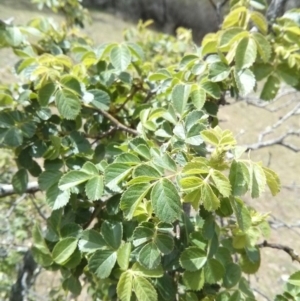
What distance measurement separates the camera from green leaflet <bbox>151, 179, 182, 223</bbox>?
1.85ft

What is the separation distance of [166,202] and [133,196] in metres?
Result: 0.05

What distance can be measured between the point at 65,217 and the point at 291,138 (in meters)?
4.38

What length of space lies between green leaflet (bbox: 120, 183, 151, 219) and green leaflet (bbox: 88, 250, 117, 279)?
0.13 metres

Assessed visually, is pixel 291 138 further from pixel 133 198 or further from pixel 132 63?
pixel 133 198

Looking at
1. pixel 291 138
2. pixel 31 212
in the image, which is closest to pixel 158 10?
pixel 291 138

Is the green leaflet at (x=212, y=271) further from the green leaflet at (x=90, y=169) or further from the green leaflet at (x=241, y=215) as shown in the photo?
the green leaflet at (x=90, y=169)

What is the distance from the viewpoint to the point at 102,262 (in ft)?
2.21

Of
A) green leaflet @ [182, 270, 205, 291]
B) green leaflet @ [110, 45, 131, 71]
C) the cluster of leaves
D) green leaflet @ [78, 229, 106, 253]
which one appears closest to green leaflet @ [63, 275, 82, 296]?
the cluster of leaves

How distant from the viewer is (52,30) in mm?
1181

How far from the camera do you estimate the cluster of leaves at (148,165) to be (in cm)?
60

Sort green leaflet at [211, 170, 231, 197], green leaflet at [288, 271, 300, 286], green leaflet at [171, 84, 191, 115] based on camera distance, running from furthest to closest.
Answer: green leaflet at [171, 84, 191, 115], green leaflet at [288, 271, 300, 286], green leaflet at [211, 170, 231, 197]

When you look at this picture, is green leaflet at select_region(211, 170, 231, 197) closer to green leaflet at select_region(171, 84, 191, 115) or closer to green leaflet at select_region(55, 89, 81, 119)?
green leaflet at select_region(171, 84, 191, 115)

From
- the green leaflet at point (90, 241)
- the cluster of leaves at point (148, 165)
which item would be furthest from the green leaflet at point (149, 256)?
the green leaflet at point (90, 241)

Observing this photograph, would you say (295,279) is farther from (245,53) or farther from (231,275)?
(245,53)
